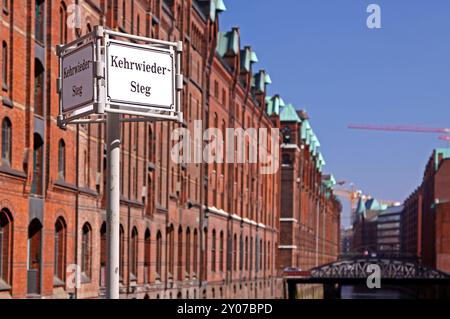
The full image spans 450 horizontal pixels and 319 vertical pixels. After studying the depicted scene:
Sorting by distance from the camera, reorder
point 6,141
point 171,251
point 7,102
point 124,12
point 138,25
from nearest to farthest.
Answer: point 7,102
point 6,141
point 124,12
point 138,25
point 171,251

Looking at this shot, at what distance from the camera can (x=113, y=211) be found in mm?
6727

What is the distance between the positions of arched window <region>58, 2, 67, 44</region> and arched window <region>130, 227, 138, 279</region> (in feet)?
38.4

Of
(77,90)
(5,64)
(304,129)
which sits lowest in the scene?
(77,90)

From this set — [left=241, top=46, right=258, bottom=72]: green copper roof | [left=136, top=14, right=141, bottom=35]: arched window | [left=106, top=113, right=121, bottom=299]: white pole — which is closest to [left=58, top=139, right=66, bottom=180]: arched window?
[left=136, top=14, right=141, bottom=35]: arched window

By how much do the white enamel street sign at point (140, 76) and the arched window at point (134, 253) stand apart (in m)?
31.1

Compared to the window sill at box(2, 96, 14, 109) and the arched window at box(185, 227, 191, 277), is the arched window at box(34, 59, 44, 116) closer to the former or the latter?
the window sill at box(2, 96, 14, 109)

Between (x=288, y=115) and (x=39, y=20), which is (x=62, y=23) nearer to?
(x=39, y=20)

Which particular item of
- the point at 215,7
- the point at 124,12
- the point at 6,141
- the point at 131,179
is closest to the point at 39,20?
the point at 6,141

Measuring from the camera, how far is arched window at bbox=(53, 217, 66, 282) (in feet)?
93.6

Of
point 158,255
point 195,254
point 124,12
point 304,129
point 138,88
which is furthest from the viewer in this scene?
point 304,129

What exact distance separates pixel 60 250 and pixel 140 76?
2284cm

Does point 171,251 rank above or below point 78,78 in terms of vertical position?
below

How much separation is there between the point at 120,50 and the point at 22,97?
62.5 feet
